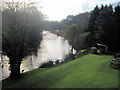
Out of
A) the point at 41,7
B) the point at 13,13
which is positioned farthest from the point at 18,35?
the point at 41,7

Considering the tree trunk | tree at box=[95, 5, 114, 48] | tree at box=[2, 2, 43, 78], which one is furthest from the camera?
tree at box=[95, 5, 114, 48]

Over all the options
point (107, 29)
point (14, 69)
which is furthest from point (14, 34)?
point (107, 29)

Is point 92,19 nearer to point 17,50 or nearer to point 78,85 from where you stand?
point 17,50

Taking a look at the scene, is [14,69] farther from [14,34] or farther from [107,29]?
[107,29]

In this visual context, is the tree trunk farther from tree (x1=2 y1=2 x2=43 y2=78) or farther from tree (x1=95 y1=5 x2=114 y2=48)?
tree (x1=95 y1=5 x2=114 y2=48)

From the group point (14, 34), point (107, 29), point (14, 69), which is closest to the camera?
point (14, 34)

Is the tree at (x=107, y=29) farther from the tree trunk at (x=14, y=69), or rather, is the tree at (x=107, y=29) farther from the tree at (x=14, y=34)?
the tree trunk at (x=14, y=69)

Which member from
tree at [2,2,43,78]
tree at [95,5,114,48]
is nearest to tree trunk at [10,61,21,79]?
tree at [2,2,43,78]

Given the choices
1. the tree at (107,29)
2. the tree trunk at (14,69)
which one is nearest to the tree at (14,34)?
the tree trunk at (14,69)

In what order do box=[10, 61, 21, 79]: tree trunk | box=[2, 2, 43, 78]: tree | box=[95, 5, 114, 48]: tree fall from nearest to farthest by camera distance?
box=[2, 2, 43, 78]: tree → box=[10, 61, 21, 79]: tree trunk → box=[95, 5, 114, 48]: tree

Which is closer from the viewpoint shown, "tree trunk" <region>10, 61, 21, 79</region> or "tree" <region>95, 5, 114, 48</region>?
"tree trunk" <region>10, 61, 21, 79</region>

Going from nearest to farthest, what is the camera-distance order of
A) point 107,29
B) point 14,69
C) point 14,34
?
point 14,34
point 14,69
point 107,29

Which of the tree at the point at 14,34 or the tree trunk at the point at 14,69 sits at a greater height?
the tree at the point at 14,34

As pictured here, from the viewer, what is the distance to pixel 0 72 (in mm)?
20312
